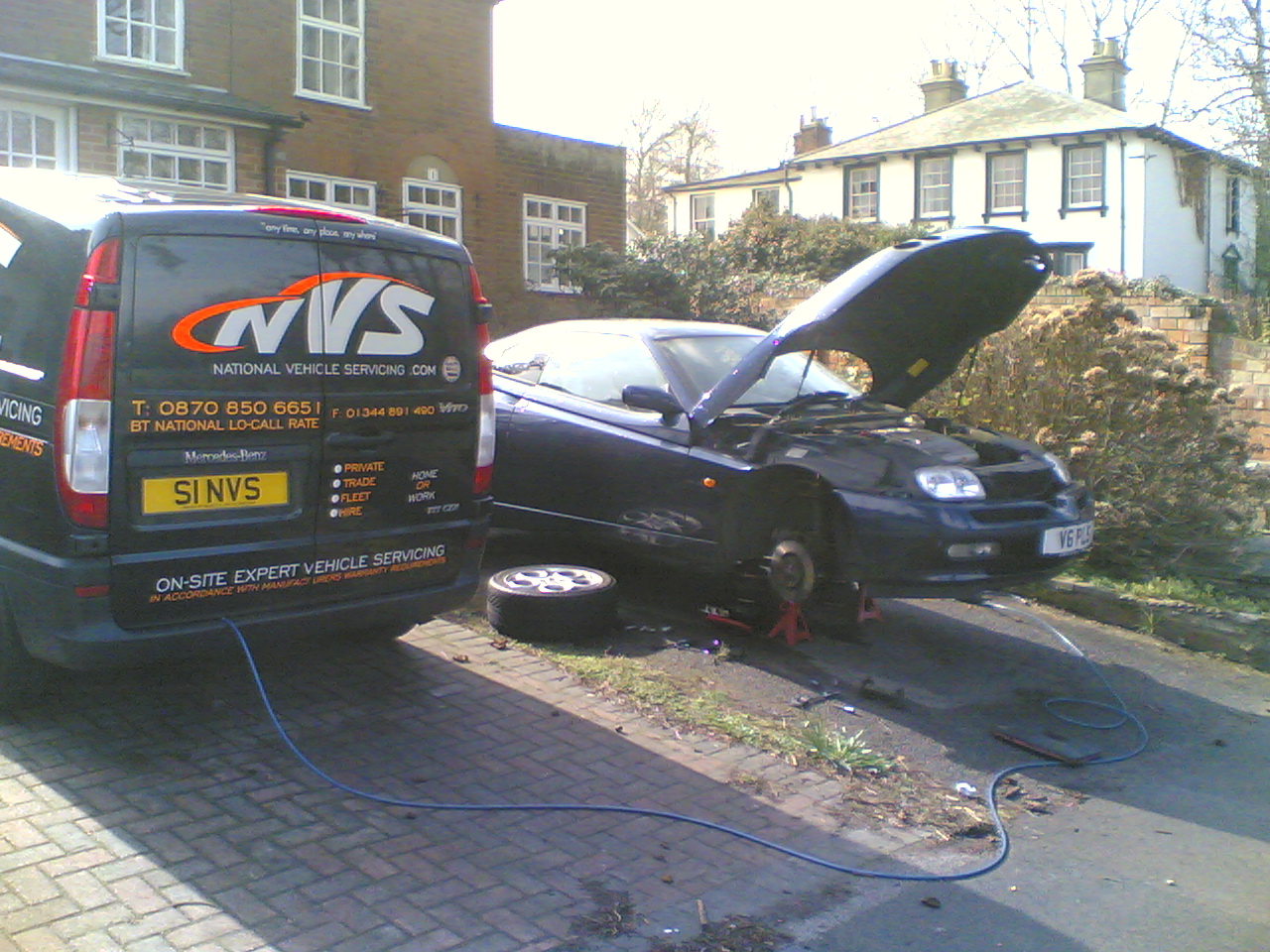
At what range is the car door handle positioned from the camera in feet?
15.3

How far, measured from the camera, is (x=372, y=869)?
3752 millimetres

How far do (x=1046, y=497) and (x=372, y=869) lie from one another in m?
3.91

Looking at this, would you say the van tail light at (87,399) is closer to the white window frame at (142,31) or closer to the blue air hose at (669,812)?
the blue air hose at (669,812)

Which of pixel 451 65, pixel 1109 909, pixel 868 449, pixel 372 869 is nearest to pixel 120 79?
pixel 451 65

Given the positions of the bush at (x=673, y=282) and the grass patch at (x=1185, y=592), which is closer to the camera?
the grass patch at (x=1185, y=592)

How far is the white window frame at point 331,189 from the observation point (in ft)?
59.4

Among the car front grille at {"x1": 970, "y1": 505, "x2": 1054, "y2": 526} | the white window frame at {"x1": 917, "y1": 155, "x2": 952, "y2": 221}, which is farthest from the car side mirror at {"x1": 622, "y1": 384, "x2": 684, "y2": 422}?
the white window frame at {"x1": 917, "y1": 155, "x2": 952, "y2": 221}

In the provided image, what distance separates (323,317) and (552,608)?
2.26m

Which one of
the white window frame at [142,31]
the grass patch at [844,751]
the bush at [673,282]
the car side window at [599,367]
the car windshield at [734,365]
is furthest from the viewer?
the bush at [673,282]

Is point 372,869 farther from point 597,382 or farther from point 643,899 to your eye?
point 597,382

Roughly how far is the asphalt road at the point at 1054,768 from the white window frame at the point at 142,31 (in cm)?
1229

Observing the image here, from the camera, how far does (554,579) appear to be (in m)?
6.62

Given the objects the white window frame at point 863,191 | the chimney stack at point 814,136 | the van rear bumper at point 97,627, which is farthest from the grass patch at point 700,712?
the chimney stack at point 814,136

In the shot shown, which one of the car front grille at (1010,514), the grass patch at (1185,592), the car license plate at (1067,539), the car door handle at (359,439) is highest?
the car door handle at (359,439)
